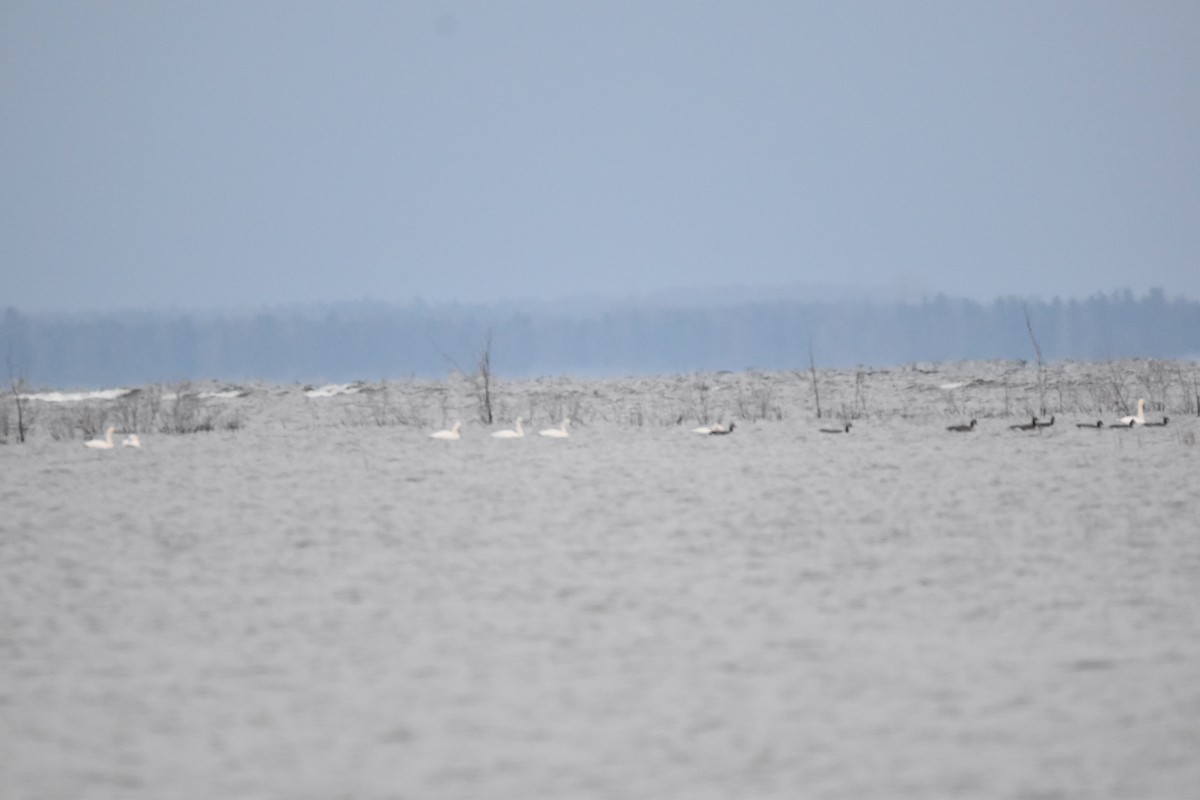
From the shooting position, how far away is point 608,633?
7.97m

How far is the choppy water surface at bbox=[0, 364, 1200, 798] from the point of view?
5.55 metres

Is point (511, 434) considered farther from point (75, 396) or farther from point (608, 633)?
point (75, 396)

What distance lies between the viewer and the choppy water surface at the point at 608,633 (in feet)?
18.2

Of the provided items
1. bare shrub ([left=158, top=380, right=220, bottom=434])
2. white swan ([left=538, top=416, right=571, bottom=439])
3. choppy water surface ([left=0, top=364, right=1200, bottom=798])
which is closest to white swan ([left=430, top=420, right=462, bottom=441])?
white swan ([left=538, top=416, right=571, bottom=439])

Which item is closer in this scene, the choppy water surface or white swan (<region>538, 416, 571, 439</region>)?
the choppy water surface

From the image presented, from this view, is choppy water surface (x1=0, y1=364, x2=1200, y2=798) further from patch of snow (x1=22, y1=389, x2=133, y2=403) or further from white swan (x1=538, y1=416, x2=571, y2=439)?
patch of snow (x1=22, y1=389, x2=133, y2=403)

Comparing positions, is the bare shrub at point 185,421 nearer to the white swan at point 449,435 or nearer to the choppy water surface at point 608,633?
the white swan at point 449,435

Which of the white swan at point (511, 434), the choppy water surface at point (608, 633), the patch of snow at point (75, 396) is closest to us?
the choppy water surface at point (608, 633)

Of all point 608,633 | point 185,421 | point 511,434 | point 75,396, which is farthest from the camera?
point 75,396

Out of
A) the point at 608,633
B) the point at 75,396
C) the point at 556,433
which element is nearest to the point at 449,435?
the point at 556,433

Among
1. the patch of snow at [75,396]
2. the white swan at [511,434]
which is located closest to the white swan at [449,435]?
the white swan at [511,434]

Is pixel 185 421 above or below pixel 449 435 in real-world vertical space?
above

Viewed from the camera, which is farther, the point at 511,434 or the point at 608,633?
the point at 511,434

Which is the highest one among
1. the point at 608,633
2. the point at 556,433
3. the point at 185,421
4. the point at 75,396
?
the point at 75,396
